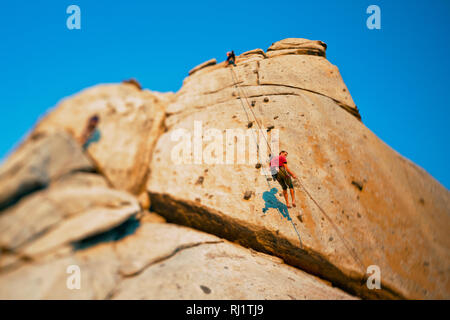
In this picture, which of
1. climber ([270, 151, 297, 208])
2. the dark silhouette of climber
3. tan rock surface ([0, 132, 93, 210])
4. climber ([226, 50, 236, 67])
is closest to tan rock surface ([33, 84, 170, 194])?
tan rock surface ([0, 132, 93, 210])

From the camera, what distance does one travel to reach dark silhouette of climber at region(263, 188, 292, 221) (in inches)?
289

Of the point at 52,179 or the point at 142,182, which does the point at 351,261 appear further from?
the point at 52,179

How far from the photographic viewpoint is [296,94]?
33.1 ft

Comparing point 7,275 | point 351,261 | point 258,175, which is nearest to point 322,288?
point 351,261

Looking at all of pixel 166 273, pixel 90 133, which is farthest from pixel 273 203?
pixel 90 133

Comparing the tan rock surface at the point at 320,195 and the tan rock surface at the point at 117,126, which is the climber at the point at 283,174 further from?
the tan rock surface at the point at 117,126

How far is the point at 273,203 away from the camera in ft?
24.5

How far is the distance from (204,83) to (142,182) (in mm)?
6138

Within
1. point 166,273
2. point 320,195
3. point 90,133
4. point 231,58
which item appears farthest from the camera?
point 231,58

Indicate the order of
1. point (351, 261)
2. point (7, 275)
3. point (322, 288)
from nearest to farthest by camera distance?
point (7, 275), point (322, 288), point (351, 261)

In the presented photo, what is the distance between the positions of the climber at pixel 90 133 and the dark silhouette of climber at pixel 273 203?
5.78m

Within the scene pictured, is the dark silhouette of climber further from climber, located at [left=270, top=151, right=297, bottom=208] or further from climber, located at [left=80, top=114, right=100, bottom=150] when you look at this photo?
climber, located at [left=80, top=114, right=100, bottom=150]

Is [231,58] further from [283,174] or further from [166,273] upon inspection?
[166,273]

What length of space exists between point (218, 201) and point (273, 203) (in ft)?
6.41
